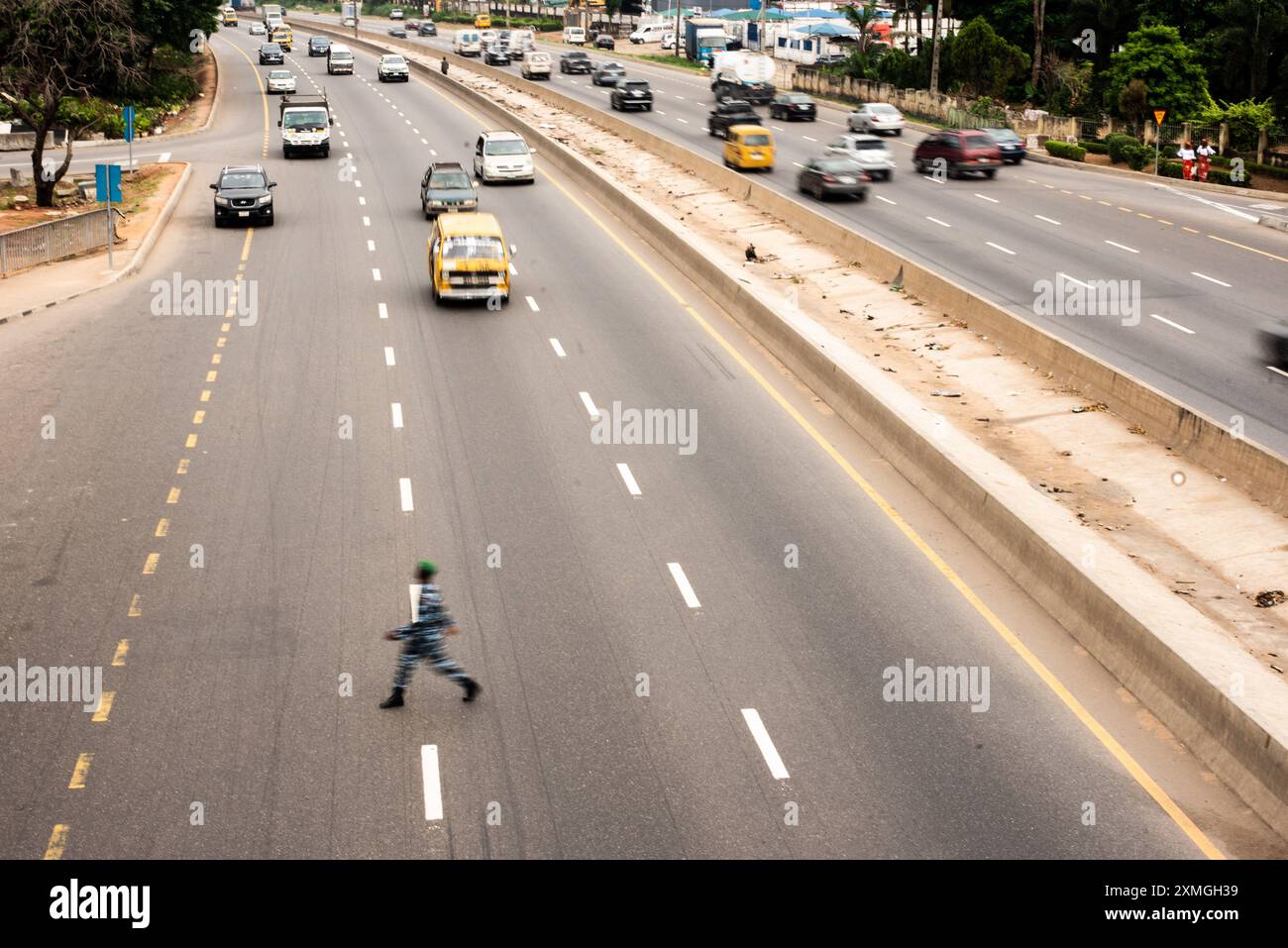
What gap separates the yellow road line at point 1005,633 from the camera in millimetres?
11039

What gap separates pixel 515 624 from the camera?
1453cm

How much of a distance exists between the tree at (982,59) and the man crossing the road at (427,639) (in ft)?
253

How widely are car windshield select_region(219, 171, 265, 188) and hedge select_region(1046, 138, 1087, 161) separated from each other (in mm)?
35924

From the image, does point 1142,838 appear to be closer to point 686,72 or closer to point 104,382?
point 104,382

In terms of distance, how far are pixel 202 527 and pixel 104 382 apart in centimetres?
782

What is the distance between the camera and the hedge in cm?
5912

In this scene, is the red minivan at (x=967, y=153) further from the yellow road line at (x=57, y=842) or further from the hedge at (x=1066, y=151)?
the yellow road line at (x=57, y=842)

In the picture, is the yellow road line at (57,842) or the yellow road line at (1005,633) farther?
the yellow road line at (1005,633)

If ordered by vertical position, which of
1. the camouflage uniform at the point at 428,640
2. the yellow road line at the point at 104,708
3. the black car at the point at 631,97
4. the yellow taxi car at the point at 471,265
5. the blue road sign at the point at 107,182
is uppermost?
the black car at the point at 631,97
